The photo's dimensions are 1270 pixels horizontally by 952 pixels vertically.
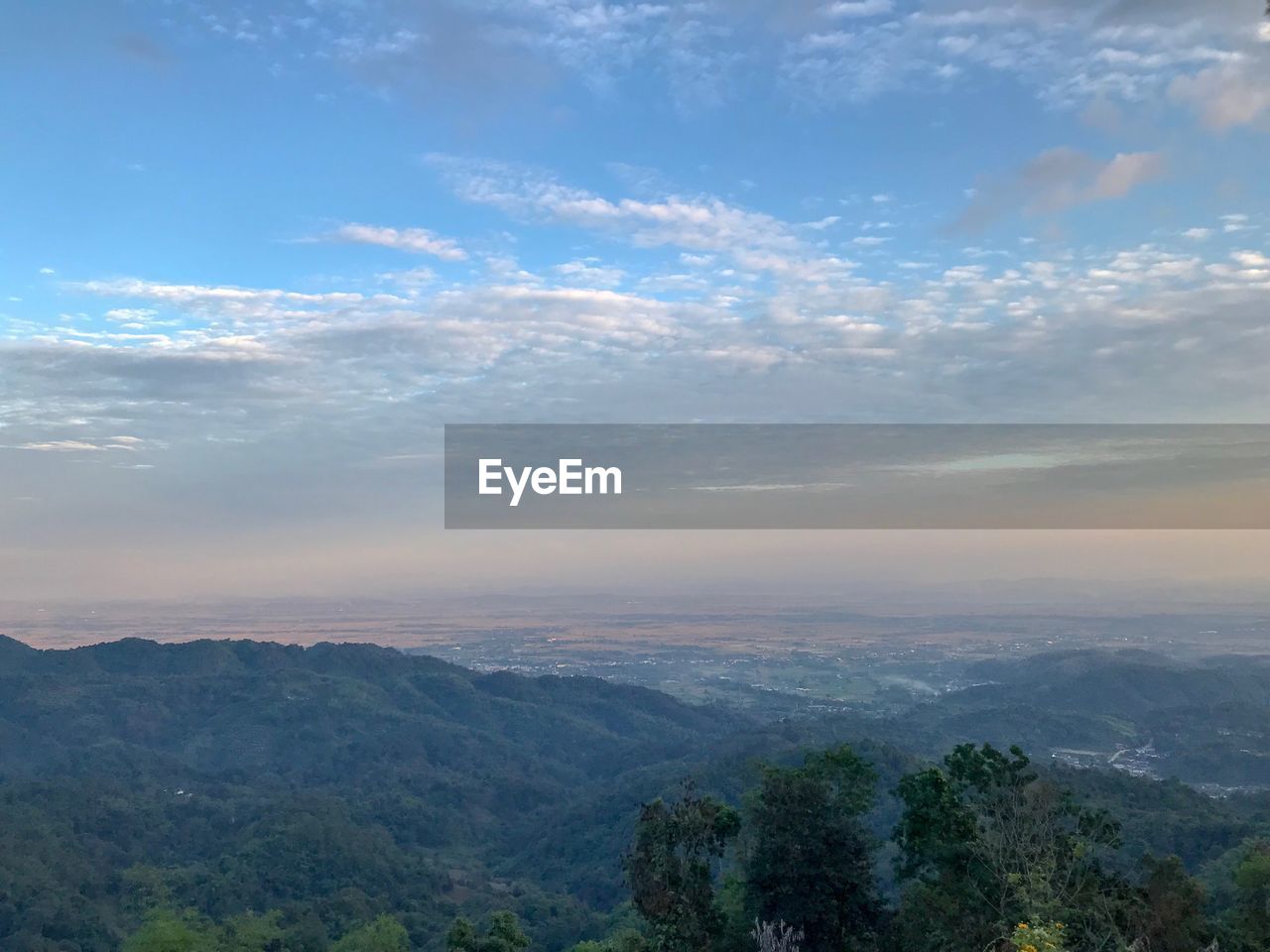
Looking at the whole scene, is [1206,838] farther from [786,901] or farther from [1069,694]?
[1069,694]

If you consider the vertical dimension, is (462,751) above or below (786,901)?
below

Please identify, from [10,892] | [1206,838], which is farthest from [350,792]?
[1206,838]

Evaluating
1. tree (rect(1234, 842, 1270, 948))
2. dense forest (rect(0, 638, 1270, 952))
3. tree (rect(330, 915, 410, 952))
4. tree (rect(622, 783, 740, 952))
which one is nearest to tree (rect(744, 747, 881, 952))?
dense forest (rect(0, 638, 1270, 952))

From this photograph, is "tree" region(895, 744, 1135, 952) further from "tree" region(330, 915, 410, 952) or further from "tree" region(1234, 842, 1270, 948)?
"tree" region(330, 915, 410, 952)

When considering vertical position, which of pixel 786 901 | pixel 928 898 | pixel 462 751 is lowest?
pixel 462 751

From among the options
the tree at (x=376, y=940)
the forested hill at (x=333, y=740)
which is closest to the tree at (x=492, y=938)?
the tree at (x=376, y=940)

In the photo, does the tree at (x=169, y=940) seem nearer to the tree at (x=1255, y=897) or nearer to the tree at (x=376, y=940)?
the tree at (x=376, y=940)

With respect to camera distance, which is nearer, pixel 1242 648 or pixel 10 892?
pixel 10 892

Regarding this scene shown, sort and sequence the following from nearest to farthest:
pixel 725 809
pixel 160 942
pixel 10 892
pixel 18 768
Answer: pixel 725 809
pixel 160 942
pixel 10 892
pixel 18 768
